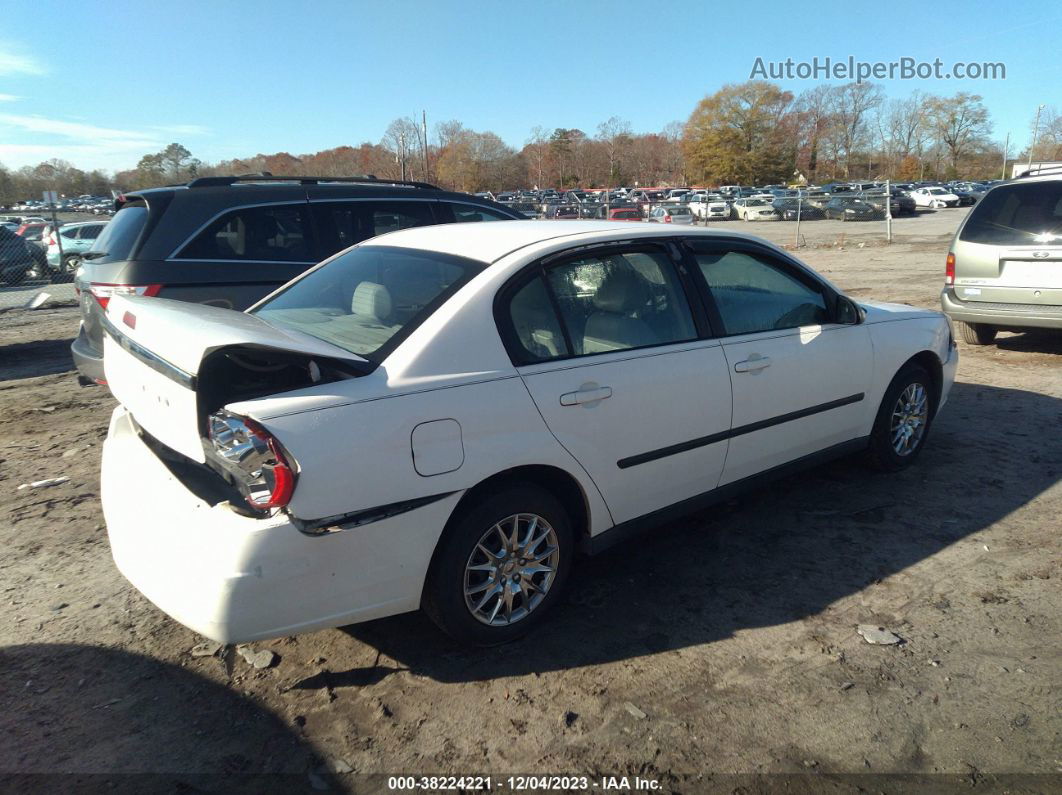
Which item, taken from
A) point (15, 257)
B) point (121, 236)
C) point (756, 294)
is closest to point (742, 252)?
point (756, 294)

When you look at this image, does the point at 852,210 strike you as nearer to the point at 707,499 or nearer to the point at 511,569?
the point at 707,499

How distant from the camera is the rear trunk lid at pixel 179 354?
→ 267 cm

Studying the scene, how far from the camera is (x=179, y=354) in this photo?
2.74m

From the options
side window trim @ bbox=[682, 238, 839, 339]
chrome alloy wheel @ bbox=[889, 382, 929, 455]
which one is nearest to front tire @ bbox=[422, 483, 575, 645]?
side window trim @ bbox=[682, 238, 839, 339]

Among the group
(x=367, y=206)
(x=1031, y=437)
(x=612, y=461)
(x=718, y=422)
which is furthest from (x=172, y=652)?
(x=1031, y=437)

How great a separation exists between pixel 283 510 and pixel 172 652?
113cm

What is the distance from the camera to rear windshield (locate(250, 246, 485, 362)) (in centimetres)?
312

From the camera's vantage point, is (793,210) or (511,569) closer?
(511,569)

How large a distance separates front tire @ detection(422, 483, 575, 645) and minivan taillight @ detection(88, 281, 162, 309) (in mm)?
3624

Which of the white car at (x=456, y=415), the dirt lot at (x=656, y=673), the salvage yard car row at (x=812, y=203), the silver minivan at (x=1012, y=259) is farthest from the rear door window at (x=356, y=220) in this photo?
the salvage yard car row at (x=812, y=203)

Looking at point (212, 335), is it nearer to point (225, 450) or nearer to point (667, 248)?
point (225, 450)

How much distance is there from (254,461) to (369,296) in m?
1.15

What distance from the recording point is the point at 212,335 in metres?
2.77

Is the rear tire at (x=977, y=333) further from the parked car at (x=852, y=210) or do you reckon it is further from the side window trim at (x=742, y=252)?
the parked car at (x=852, y=210)
